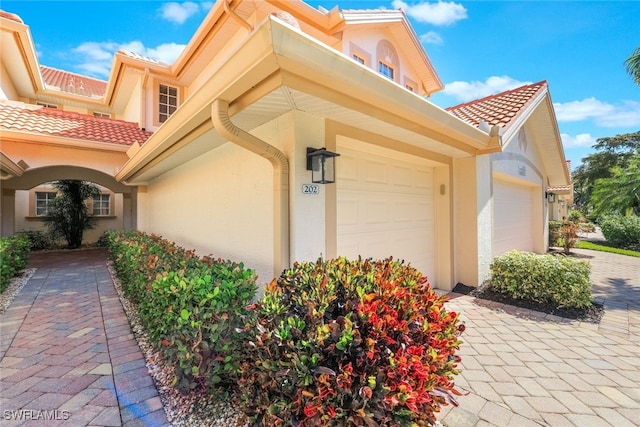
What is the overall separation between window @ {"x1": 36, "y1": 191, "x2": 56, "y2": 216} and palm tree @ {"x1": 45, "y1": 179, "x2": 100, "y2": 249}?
720 millimetres

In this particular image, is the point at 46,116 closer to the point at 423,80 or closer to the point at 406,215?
the point at 406,215

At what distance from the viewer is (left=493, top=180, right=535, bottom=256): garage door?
8578mm

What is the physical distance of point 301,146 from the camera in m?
3.71

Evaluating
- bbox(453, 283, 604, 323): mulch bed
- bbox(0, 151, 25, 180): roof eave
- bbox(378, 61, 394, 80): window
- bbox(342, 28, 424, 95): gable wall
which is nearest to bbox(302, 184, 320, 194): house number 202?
bbox(453, 283, 604, 323): mulch bed

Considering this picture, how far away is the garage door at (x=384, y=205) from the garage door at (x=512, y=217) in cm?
320

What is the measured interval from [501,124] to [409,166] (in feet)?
8.10

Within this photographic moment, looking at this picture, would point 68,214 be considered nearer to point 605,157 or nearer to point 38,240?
point 38,240

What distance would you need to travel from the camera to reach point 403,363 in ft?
6.44

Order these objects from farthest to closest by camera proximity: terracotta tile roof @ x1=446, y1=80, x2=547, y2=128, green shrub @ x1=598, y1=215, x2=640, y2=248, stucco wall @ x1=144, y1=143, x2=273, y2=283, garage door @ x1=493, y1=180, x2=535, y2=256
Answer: green shrub @ x1=598, y1=215, x2=640, y2=248
garage door @ x1=493, y1=180, x2=535, y2=256
terracotta tile roof @ x1=446, y1=80, x2=547, y2=128
stucco wall @ x1=144, y1=143, x2=273, y2=283

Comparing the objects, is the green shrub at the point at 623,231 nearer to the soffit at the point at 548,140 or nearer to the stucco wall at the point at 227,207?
the soffit at the point at 548,140

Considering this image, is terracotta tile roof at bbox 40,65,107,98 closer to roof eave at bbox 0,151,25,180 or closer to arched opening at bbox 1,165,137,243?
arched opening at bbox 1,165,137,243

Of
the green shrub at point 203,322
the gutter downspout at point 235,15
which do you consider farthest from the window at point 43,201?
the green shrub at point 203,322

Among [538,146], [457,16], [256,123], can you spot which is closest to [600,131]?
[538,146]

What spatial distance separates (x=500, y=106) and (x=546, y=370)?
279 inches
